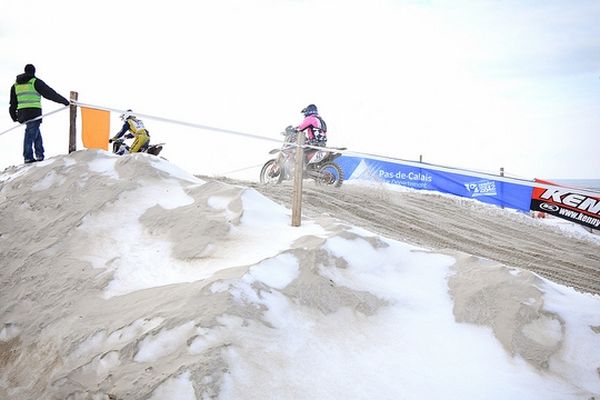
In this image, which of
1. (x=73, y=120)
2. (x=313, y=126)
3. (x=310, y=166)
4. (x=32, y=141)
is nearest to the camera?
(x=73, y=120)

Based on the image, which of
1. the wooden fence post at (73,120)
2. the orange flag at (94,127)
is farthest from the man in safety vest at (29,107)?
the wooden fence post at (73,120)

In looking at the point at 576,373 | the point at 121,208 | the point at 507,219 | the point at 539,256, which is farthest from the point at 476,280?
the point at 507,219

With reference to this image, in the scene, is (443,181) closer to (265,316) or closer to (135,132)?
(135,132)

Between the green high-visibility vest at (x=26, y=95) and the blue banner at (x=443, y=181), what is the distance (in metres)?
9.27

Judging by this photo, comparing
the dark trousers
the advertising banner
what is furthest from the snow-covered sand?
the advertising banner

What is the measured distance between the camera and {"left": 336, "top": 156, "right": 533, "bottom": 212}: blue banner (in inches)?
492

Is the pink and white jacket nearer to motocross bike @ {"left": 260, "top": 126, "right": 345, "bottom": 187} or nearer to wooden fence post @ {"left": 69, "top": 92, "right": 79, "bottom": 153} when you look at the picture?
motocross bike @ {"left": 260, "top": 126, "right": 345, "bottom": 187}

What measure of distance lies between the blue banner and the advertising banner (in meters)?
0.28

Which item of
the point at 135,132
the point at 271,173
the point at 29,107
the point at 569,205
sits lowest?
the point at 569,205

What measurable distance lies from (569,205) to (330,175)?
642cm

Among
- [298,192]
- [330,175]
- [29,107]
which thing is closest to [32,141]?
[29,107]

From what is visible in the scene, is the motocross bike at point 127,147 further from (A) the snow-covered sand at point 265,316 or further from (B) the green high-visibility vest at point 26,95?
(A) the snow-covered sand at point 265,316

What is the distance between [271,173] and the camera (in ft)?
32.6

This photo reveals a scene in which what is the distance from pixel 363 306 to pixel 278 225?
1.26 m
